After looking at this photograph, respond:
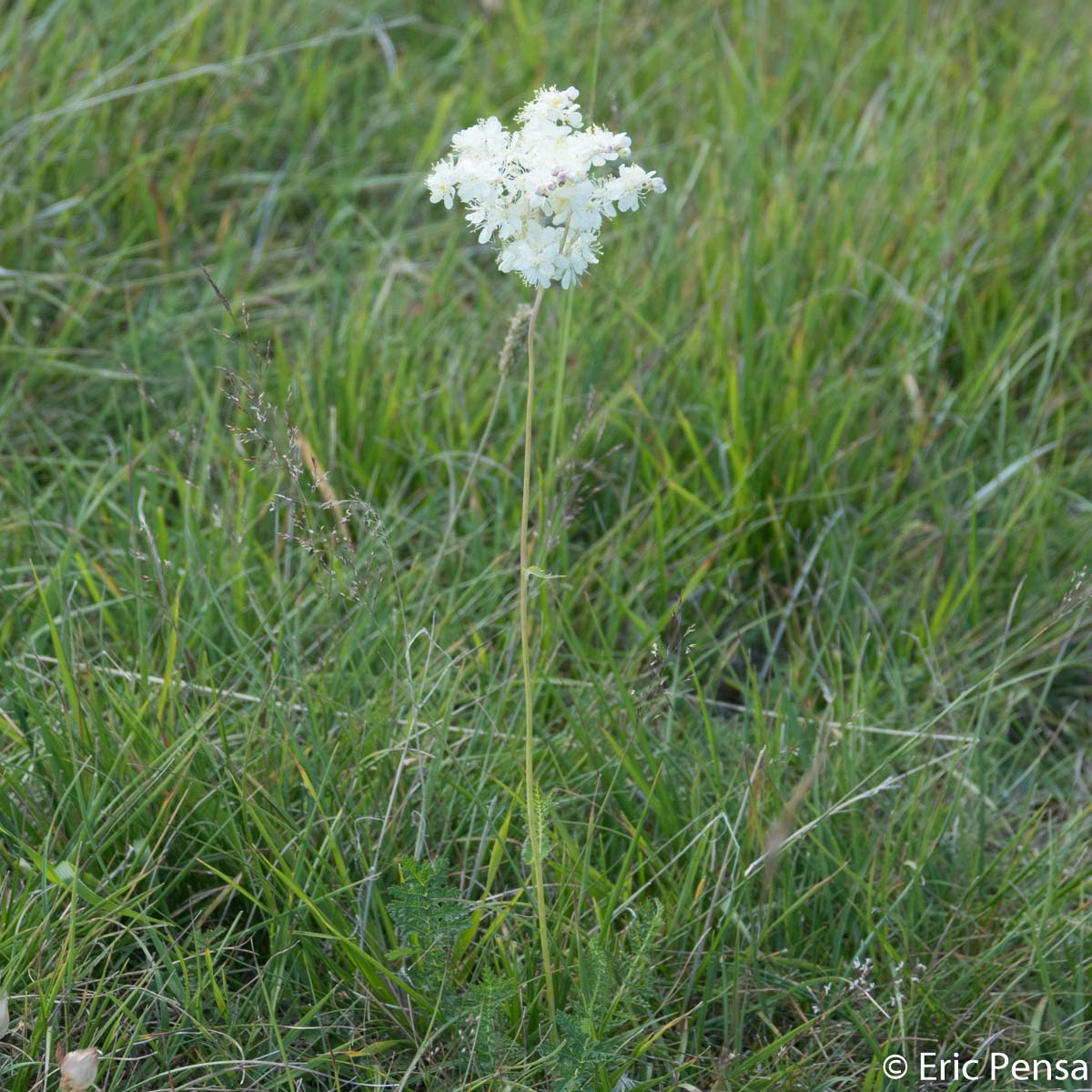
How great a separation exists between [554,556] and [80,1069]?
112cm

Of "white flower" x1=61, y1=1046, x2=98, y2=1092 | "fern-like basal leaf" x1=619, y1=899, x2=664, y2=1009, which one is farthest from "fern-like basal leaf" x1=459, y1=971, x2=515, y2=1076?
"white flower" x1=61, y1=1046, x2=98, y2=1092

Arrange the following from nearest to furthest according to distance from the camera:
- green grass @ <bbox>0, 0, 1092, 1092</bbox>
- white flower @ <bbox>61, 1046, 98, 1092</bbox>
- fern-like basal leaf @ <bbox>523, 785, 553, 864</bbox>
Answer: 1. white flower @ <bbox>61, 1046, 98, 1092</bbox>
2. fern-like basal leaf @ <bbox>523, 785, 553, 864</bbox>
3. green grass @ <bbox>0, 0, 1092, 1092</bbox>

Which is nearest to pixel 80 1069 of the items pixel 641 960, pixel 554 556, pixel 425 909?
pixel 425 909

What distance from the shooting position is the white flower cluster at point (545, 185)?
1124 mm

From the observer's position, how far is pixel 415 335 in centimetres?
243

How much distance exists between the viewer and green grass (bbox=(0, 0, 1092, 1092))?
1.45 m

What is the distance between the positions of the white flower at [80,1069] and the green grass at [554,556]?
19cm

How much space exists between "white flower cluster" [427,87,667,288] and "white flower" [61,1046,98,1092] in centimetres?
87

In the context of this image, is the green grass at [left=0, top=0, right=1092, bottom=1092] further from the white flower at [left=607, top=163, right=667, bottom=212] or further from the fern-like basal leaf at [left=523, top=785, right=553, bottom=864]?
the white flower at [left=607, top=163, right=667, bottom=212]

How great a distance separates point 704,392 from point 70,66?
179 centimetres

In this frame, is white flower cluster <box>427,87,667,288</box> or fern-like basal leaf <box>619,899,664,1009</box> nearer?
white flower cluster <box>427,87,667,288</box>

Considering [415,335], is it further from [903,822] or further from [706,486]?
[903,822]

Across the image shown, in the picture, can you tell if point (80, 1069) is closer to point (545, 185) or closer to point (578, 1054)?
point (578, 1054)

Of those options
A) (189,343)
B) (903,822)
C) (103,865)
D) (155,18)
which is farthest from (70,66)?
(903,822)
